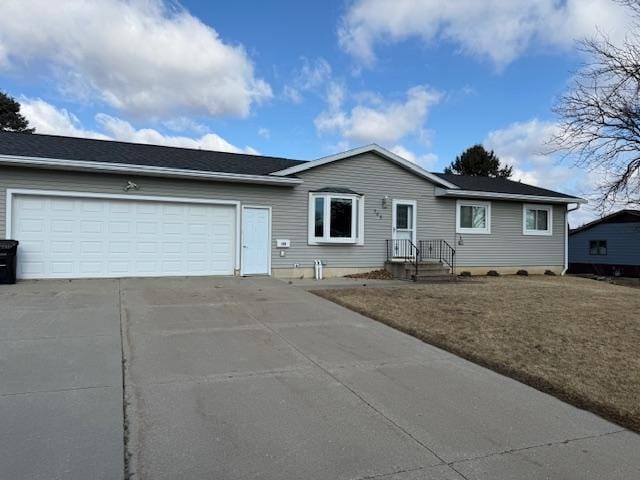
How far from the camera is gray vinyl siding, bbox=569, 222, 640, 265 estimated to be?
87.1ft

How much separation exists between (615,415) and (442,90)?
690 inches

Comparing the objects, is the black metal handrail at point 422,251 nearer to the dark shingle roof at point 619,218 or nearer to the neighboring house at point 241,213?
the neighboring house at point 241,213

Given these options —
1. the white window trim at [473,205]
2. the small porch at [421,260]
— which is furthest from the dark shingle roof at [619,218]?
the small porch at [421,260]

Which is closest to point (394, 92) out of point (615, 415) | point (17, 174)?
point (17, 174)

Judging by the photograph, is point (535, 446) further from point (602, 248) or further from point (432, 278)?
point (602, 248)

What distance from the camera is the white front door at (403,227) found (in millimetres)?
15414

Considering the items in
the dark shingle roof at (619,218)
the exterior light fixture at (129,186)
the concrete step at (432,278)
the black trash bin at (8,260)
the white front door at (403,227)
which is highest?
the dark shingle roof at (619,218)

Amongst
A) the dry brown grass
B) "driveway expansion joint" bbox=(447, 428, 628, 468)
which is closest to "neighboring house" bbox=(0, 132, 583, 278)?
the dry brown grass

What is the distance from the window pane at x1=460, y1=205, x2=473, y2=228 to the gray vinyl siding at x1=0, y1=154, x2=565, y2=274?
416 mm

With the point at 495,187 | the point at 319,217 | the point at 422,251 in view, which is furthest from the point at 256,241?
the point at 495,187

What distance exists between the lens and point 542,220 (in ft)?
59.2

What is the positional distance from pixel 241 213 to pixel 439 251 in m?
7.01

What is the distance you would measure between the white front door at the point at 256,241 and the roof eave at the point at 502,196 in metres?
6.19

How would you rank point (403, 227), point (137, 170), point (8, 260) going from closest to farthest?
point (8, 260)
point (137, 170)
point (403, 227)
